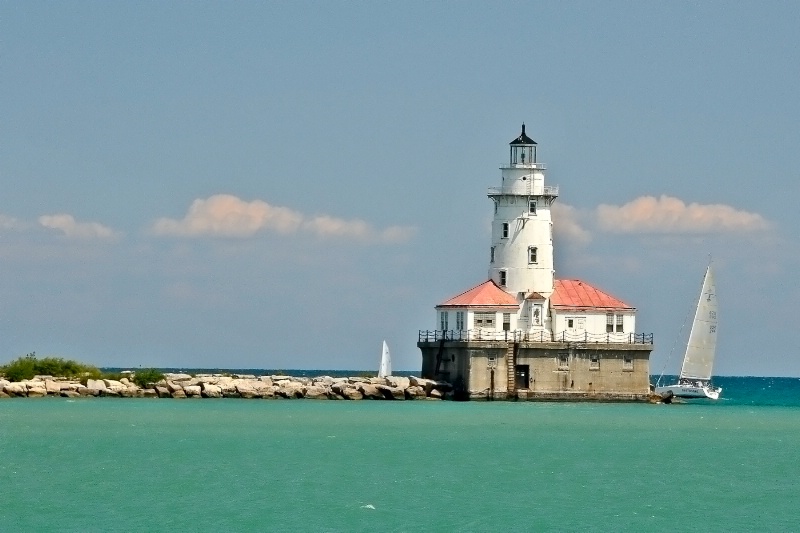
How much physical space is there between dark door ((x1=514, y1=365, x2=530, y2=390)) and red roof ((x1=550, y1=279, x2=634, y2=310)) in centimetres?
326

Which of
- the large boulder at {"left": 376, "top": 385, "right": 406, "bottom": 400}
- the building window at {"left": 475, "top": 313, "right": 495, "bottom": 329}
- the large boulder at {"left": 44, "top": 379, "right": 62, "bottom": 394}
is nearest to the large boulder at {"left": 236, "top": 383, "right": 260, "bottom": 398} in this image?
the large boulder at {"left": 376, "top": 385, "right": 406, "bottom": 400}

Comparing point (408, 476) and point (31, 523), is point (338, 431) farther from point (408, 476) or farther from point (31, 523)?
point (31, 523)

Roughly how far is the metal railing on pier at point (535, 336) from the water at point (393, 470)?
406cm

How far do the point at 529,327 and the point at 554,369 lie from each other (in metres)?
2.28

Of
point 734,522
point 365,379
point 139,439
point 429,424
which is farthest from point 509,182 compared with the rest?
point 734,522

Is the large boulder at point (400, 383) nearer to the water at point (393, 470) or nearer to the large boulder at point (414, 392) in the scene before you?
the large boulder at point (414, 392)

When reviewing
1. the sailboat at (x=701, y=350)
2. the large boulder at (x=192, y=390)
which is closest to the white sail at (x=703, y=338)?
the sailboat at (x=701, y=350)

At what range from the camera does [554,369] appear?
70000mm

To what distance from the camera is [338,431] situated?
54531mm

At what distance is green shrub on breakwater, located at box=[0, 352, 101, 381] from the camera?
253ft

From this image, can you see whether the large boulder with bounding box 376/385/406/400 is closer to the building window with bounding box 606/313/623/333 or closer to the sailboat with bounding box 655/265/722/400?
the building window with bounding box 606/313/623/333

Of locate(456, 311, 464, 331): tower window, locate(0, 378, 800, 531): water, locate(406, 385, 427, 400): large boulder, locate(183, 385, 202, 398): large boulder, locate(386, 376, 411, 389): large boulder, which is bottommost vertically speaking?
locate(0, 378, 800, 531): water

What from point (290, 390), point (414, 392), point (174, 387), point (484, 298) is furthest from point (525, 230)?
point (174, 387)

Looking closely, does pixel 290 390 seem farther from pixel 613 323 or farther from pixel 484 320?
pixel 613 323
